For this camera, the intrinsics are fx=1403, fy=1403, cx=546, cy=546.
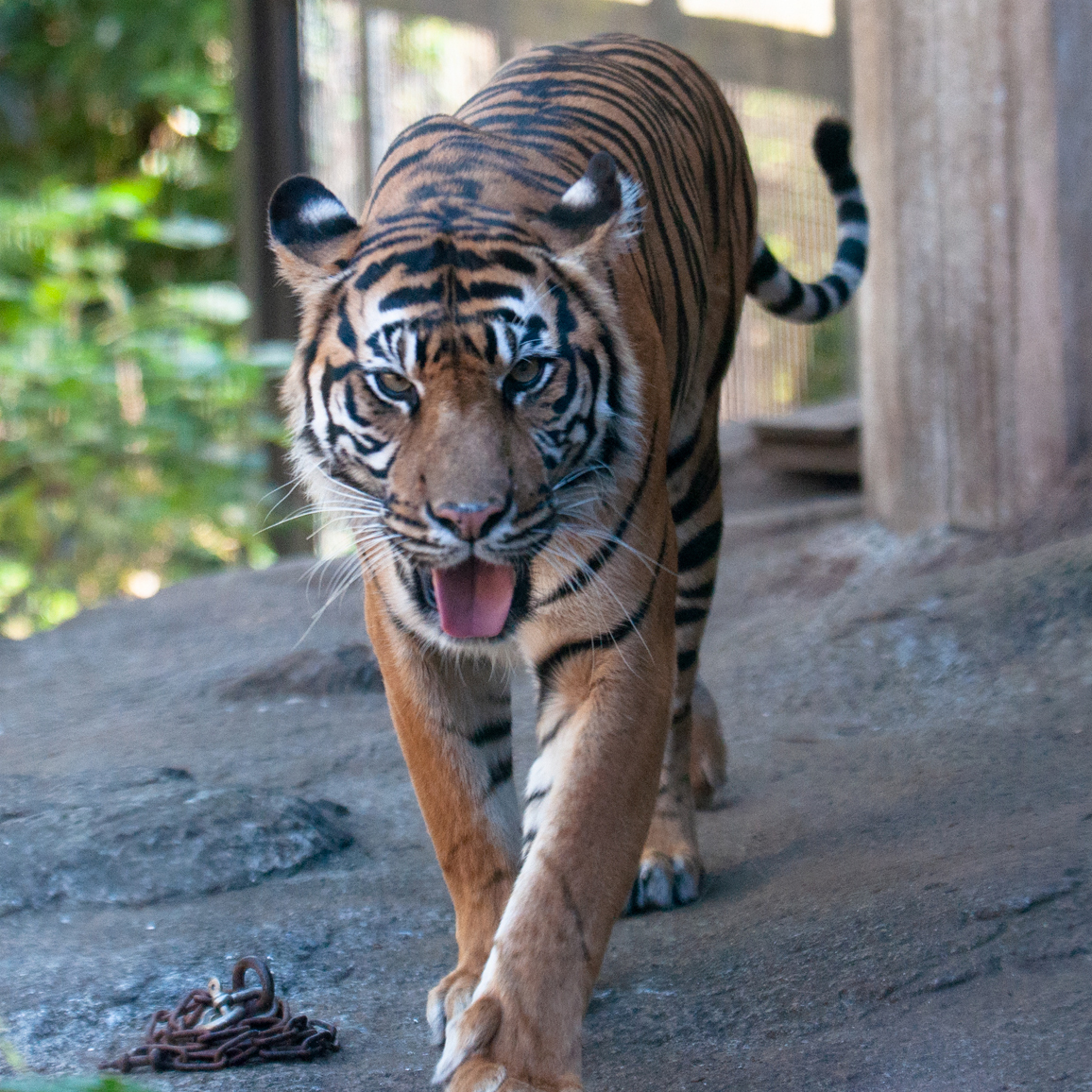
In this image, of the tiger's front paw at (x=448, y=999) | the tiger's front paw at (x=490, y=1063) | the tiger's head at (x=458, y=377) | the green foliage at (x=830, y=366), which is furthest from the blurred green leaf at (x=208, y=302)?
the tiger's front paw at (x=490, y=1063)

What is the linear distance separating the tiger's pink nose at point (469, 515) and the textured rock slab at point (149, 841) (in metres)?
1.19

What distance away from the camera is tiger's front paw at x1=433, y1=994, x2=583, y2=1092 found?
6.00 ft

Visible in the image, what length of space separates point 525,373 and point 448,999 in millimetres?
976

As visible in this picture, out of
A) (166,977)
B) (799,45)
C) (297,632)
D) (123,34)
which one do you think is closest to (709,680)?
(297,632)

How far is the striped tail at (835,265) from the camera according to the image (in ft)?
12.2

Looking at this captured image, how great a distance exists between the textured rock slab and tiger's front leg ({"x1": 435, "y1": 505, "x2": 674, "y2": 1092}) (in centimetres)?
87

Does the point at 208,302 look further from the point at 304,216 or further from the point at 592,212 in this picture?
the point at 592,212

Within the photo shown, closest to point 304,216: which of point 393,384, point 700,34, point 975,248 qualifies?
point 393,384

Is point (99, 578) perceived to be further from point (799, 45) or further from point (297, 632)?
point (799, 45)

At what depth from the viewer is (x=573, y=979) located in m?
1.95

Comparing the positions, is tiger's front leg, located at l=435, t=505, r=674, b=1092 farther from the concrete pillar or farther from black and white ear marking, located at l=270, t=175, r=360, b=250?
the concrete pillar

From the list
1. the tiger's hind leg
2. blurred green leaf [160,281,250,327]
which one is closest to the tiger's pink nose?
the tiger's hind leg

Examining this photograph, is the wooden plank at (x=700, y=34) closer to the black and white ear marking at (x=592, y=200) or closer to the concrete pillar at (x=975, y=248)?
the concrete pillar at (x=975, y=248)

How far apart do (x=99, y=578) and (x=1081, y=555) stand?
5621 mm
